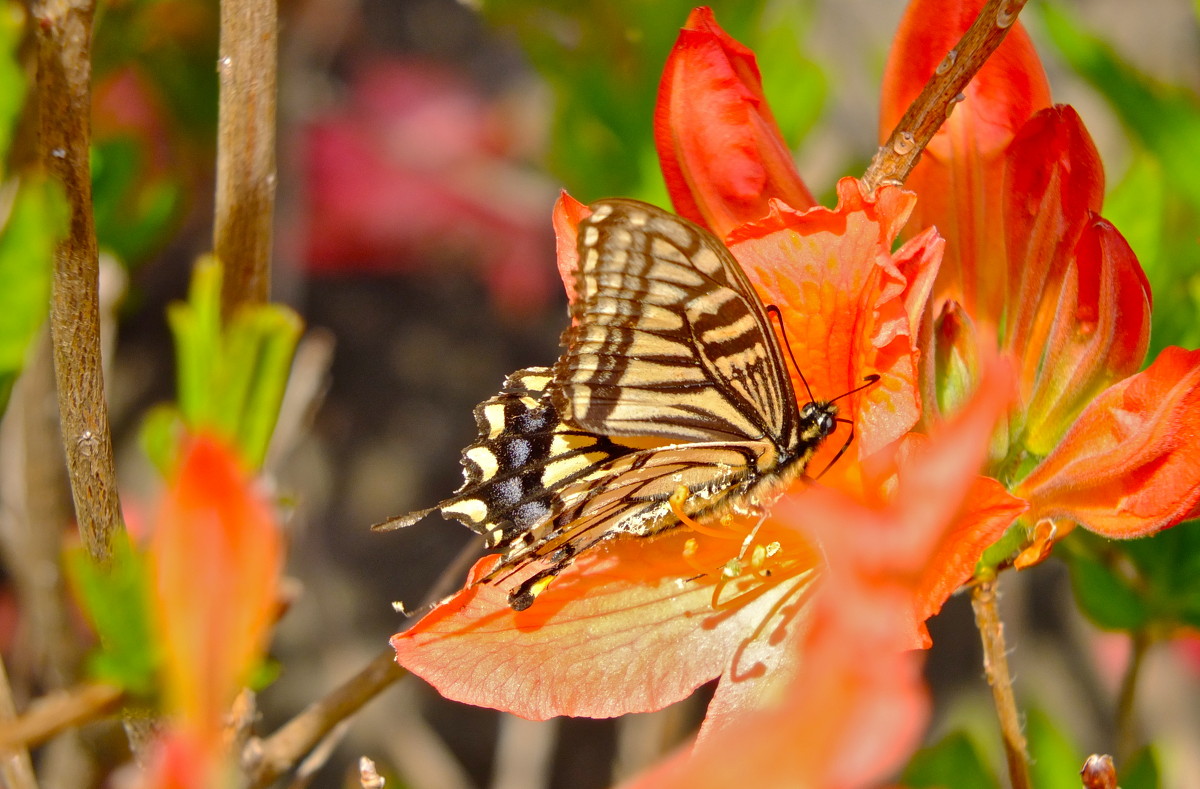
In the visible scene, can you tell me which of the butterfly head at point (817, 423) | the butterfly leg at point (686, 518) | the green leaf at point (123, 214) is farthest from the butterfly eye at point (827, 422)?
the green leaf at point (123, 214)

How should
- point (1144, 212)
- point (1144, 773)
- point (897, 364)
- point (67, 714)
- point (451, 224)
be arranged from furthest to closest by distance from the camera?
point (451, 224)
point (1144, 212)
point (1144, 773)
point (897, 364)
point (67, 714)

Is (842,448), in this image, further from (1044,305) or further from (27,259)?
(27,259)

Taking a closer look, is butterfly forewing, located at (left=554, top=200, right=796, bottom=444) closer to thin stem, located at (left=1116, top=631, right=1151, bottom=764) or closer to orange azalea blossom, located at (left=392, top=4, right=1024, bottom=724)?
orange azalea blossom, located at (left=392, top=4, right=1024, bottom=724)

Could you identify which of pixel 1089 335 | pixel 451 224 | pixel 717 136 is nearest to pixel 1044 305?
pixel 1089 335

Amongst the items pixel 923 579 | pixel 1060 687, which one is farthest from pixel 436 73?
pixel 923 579

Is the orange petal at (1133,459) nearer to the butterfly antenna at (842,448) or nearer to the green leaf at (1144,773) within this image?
the butterfly antenna at (842,448)

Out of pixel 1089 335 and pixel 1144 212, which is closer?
pixel 1089 335
